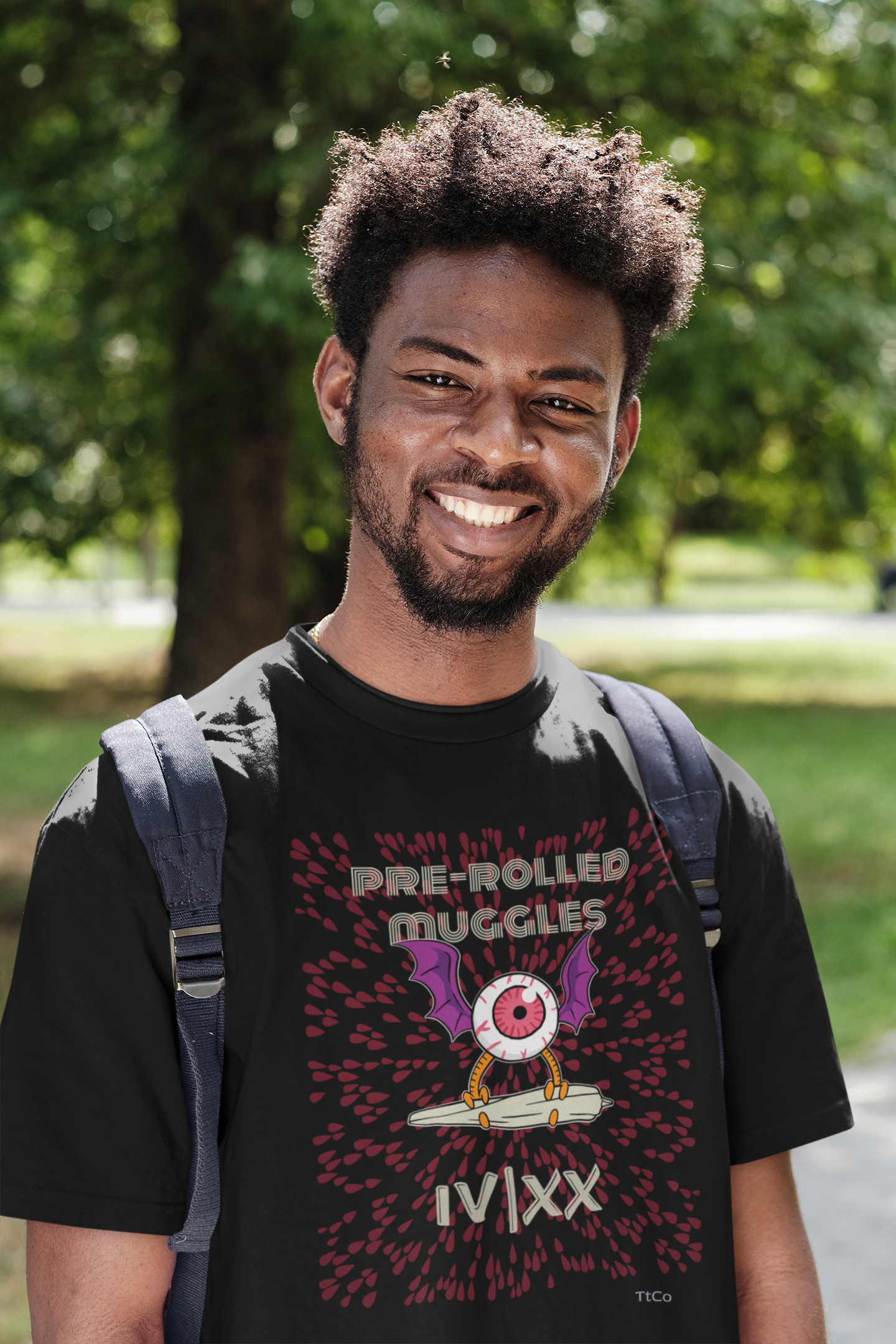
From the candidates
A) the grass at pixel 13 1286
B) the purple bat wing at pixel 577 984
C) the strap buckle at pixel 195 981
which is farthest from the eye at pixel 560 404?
the grass at pixel 13 1286

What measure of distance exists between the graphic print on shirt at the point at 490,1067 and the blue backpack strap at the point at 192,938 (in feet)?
0.33

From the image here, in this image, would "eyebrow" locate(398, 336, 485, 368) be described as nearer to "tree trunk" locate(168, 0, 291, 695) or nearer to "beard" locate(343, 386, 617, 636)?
"beard" locate(343, 386, 617, 636)

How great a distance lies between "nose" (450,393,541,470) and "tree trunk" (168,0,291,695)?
567 cm

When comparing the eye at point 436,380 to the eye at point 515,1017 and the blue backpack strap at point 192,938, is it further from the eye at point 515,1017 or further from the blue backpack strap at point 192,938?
the eye at point 515,1017

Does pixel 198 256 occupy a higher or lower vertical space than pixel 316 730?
higher

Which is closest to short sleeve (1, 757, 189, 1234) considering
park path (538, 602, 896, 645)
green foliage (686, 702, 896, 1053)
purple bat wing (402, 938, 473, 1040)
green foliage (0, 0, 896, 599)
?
purple bat wing (402, 938, 473, 1040)

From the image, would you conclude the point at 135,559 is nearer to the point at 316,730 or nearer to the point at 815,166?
the point at 815,166

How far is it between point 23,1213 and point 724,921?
0.82 metres

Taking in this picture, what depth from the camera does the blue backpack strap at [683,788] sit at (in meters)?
1.63

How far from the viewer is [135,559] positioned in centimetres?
5069

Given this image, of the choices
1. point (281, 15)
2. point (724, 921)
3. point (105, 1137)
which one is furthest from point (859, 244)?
point (105, 1137)

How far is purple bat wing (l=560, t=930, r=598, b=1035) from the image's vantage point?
1.55 meters

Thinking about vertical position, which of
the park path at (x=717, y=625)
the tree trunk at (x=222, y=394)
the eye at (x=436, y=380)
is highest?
the park path at (x=717, y=625)

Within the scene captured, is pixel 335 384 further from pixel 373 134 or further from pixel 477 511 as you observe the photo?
pixel 373 134
